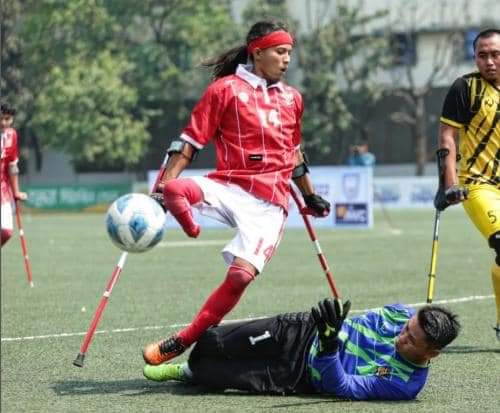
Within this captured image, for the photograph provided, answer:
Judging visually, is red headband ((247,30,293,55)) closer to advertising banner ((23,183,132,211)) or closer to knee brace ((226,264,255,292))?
knee brace ((226,264,255,292))

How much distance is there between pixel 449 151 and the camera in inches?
362

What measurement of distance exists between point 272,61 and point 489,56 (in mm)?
1936

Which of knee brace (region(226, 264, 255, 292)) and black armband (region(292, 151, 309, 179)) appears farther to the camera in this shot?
black armband (region(292, 151, 309, 179))

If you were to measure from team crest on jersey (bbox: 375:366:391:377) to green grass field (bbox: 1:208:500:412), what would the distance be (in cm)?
16

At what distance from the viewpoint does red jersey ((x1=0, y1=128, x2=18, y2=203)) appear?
15.1m

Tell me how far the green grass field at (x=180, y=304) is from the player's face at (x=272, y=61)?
1.94 meters

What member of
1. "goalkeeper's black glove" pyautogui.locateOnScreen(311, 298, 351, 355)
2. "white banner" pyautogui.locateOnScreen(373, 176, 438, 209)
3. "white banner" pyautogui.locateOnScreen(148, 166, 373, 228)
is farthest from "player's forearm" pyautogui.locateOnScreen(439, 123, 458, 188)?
"white banner" pyautogui.locateOnScreen(373, 176, 438, 209)

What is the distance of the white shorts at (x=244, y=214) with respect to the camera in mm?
7824

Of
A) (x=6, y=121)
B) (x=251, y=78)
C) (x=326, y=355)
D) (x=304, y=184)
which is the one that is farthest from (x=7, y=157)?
(x=326, y=355)

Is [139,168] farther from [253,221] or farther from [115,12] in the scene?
[253,221]

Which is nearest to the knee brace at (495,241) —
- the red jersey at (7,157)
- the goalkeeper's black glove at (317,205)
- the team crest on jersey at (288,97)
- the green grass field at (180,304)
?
the green grass field at (180,304)

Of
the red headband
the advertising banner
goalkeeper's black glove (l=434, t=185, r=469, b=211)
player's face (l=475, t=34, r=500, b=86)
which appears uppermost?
the red headband

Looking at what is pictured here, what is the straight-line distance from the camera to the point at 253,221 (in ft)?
25.9

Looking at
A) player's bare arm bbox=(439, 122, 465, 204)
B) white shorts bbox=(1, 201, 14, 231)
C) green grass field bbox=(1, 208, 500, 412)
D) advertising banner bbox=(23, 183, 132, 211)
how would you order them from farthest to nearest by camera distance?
advertising banner bbox=(23, 183, 132, 211) → white shorts bbox=(1, 201, 14, 231) → player's bare arm bbox=(439, 122, 465, 204) → green grass field bbox=(1, 208, 500, 412)
